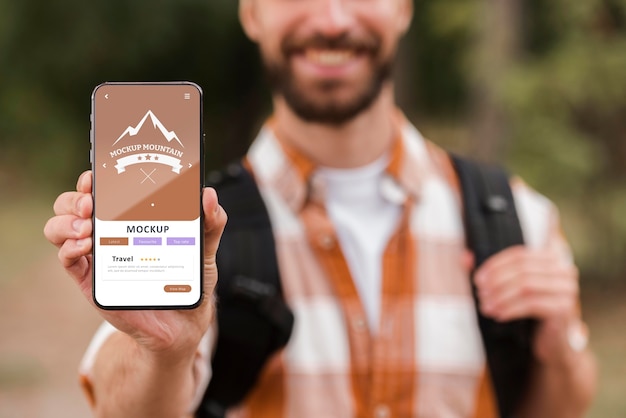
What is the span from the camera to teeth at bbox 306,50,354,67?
2.43 meters

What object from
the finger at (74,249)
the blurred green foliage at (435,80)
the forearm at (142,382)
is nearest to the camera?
the finger at (74,249)

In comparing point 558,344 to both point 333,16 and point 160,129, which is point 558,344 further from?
point 160,129

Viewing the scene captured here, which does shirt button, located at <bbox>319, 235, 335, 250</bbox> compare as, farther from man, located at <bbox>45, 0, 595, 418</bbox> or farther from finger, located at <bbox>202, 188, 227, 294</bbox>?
finger, located at <bbox>202, 188, 227, 294</bbox>

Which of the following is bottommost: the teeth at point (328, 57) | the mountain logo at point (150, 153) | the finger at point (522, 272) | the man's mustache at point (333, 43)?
the finger at point (522, 272)

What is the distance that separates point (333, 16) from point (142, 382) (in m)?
1.24

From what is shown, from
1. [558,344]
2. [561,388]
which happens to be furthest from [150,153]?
[561,388]

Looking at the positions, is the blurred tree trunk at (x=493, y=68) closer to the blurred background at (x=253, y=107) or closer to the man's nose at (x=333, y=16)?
the blurred background at (x=253, y=107)

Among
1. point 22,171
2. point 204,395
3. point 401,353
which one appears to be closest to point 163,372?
point 204,395

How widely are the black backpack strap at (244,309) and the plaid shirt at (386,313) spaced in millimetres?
98

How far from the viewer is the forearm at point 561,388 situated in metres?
2.42

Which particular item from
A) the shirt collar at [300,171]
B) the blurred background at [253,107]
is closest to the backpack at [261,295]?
the shirt collar at [300,171]

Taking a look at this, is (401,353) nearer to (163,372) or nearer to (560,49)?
(163,372)

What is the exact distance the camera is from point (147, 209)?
149 cm

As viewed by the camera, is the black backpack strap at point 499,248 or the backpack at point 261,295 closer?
the backpack at point 261,295
